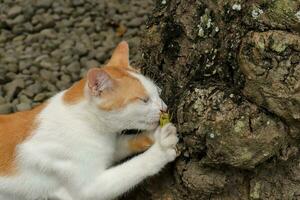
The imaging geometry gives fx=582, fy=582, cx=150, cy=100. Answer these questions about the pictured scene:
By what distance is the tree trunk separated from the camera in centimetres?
205

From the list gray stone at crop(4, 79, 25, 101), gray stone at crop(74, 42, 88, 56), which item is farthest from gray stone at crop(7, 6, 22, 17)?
gray stone at crop(4, 79, 25, 101)

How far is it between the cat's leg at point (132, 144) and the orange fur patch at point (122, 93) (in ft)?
0.60

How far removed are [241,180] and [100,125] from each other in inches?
25.4

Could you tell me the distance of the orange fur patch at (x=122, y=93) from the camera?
246cm

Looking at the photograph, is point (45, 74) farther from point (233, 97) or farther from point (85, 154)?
point (233, 97)

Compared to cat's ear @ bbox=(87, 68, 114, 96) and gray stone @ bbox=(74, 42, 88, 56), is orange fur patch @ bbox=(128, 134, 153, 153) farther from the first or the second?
gray stone @ bbox=(74, 42, 88, 56)

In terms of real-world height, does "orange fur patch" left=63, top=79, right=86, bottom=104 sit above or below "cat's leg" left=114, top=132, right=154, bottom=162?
above

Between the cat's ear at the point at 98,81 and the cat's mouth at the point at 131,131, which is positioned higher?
the cat's ear at the point at 98,81

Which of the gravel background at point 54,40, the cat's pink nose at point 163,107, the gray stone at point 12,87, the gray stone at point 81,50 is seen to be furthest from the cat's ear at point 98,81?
the gray stone at point 81,50

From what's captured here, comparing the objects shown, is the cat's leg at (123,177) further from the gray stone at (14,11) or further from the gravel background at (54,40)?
the gray stone at (14,11)

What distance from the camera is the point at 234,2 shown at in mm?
2186

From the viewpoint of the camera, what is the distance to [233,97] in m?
2.18

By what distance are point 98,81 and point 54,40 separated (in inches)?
86.9

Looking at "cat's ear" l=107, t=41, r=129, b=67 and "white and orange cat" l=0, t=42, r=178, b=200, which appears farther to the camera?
"cat's ear" l=107, t=41, r=129, b=67
